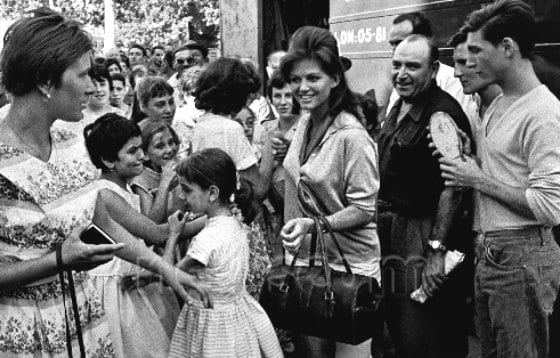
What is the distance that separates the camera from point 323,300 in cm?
358

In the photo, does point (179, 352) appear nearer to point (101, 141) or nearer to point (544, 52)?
point (101, 141)

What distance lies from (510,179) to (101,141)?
7.35 feet

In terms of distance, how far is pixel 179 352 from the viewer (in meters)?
3.97

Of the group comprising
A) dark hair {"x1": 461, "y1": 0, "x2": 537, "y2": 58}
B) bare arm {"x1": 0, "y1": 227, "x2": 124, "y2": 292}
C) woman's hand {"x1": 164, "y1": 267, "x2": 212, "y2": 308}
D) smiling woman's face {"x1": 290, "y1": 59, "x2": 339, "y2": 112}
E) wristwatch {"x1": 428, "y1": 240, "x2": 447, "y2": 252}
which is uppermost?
dark hair {"x1": 461, "y1": 0, "x2": 537, "y2": 58}

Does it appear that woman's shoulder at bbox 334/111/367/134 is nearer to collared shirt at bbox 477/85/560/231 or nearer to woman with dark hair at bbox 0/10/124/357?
collared shirt at bbox 477/85/560/231

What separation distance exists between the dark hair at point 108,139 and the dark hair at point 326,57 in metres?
1.03

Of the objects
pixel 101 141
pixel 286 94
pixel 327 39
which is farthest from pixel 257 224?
pixel 327 39

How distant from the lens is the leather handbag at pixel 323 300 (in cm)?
354

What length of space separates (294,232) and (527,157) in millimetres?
1159

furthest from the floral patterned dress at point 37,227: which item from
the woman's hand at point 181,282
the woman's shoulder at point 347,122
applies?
the woman's shoulder at point 347,122

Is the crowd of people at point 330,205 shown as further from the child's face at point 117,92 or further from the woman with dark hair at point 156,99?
the child's face at point 117,92

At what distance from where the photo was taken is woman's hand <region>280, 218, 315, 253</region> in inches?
138

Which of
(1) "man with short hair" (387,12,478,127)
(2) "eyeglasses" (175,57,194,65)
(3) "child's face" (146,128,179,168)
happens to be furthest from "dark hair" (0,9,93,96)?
(2) "eyeglasses" (175,57,194,65)

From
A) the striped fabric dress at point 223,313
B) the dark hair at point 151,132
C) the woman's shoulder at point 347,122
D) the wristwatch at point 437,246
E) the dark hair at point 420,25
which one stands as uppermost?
the dark hair at point 420,25
